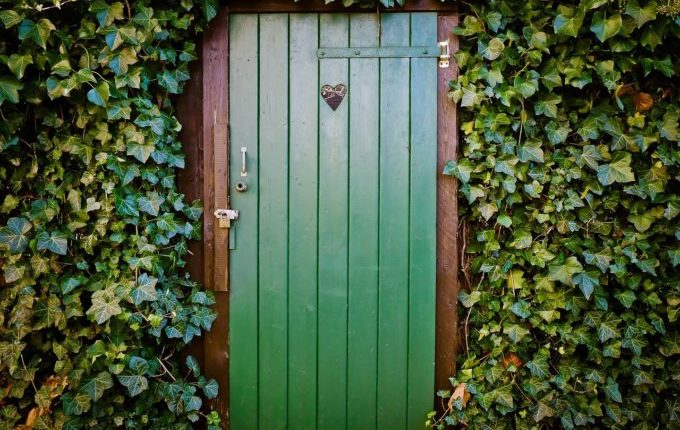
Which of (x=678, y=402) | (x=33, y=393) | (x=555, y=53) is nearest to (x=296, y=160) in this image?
(x=555, y=53)

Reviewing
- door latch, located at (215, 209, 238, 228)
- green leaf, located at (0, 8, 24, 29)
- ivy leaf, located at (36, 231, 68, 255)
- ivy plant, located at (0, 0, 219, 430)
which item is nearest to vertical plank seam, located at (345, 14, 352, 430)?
door latch, located at (215, 209, 238, 228)

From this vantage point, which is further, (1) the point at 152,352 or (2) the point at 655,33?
(1) the point at 152,352

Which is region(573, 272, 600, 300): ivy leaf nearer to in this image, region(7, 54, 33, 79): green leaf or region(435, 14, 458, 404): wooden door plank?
region(435, 14, 458, 404): wooden door plank

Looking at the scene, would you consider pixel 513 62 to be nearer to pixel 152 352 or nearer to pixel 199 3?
pixel 199 3

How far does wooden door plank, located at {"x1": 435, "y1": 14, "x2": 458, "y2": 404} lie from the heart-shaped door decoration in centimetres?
46

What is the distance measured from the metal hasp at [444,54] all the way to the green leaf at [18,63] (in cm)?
178

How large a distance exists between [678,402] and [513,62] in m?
1.76

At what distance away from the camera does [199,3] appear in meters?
2.03

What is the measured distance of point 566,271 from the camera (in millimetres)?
2014

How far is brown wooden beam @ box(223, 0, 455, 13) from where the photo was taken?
6.82ft

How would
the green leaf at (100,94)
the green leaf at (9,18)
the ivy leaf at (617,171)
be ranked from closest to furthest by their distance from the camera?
the green leaf at (9,18), the green leaf at (100,94), the ivy leaf at (617,171)

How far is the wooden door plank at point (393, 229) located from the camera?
6.89 ft

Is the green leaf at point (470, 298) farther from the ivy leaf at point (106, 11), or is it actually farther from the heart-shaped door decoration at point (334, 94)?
the ivy leaf at point (106, 11)

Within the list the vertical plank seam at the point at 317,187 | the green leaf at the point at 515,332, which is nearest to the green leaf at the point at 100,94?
the vertical plank seam at the point at 317,187
